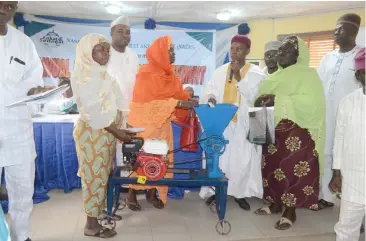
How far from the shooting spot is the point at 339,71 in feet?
10.9

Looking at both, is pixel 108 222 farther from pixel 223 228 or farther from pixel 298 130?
pixel 298 130

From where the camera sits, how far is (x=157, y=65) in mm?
2947

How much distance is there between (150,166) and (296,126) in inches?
55.5

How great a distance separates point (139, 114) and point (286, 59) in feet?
4.91

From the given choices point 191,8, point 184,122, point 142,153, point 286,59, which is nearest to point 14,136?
point 142,153

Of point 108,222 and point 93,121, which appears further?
point 108,222

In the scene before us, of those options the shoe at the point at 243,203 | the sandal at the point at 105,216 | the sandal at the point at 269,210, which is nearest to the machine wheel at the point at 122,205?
the sandal at the point at 105,216

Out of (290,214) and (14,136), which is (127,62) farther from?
(290,214)

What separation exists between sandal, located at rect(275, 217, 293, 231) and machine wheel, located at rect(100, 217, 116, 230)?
1589 millimetres

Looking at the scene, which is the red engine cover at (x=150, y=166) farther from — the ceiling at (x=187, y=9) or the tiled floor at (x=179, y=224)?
the ceiling at (x=187, y=9)

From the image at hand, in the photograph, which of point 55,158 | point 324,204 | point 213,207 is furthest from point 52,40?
point 324,204

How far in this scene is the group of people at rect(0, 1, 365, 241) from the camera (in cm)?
222

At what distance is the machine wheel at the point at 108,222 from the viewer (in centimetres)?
286

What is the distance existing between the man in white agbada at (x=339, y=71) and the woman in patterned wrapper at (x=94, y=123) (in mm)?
2254
